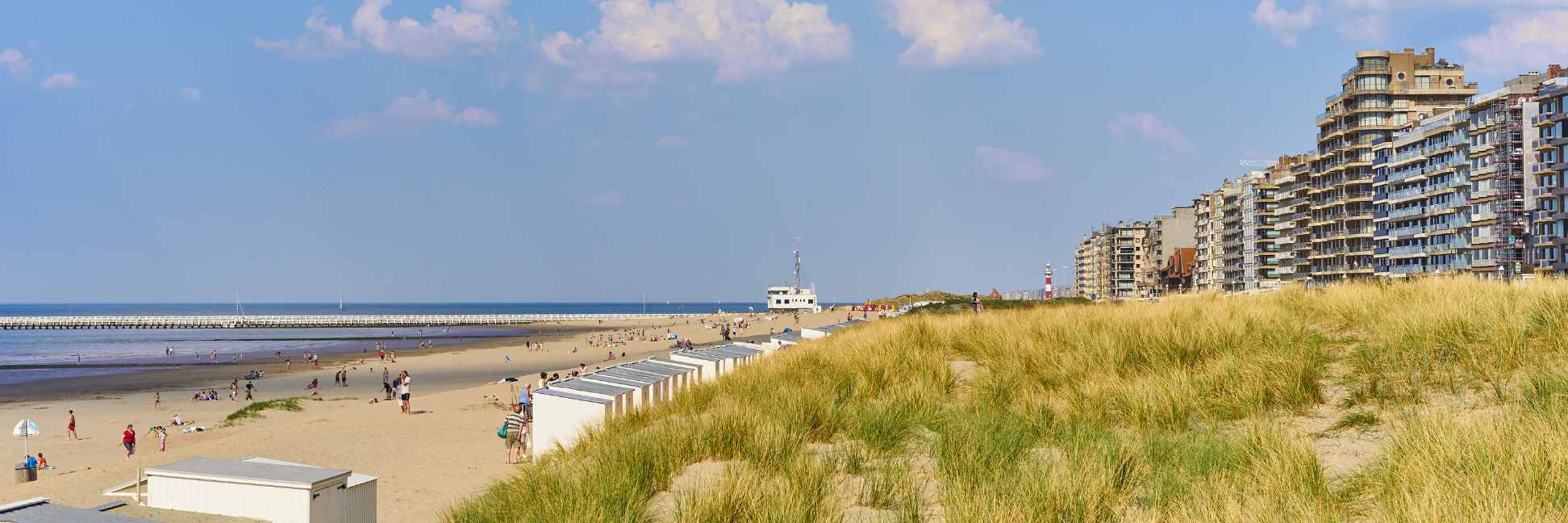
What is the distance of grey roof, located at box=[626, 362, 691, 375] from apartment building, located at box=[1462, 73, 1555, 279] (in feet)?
172

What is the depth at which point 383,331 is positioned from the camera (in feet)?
394

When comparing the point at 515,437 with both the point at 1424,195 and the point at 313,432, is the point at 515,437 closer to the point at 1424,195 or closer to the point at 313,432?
the point at 313,432

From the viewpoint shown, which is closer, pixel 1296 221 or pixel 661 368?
pixel 661 368

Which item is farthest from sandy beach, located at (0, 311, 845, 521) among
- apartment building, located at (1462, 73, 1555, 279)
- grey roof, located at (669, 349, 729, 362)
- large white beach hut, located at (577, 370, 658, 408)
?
apartment building, located at (1462, 73, 1555, 279)

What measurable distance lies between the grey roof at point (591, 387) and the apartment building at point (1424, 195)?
198 ft

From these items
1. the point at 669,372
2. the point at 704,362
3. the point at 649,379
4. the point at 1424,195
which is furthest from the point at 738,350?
the point at 1424,195

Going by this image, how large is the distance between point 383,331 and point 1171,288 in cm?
9743

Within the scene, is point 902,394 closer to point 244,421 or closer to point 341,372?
point 244,421

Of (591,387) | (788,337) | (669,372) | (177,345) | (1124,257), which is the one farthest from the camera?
(1124,257)

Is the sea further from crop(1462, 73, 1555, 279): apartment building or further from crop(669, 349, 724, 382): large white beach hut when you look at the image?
crop(1462, 73, 1555, 279): apartment building

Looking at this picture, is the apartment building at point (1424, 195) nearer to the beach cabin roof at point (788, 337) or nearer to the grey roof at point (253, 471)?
the beach cabin roof at point (788, 337)

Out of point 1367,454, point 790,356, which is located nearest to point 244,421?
point 790,356

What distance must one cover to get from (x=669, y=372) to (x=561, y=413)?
4749mm

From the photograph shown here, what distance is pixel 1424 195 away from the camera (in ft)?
218
